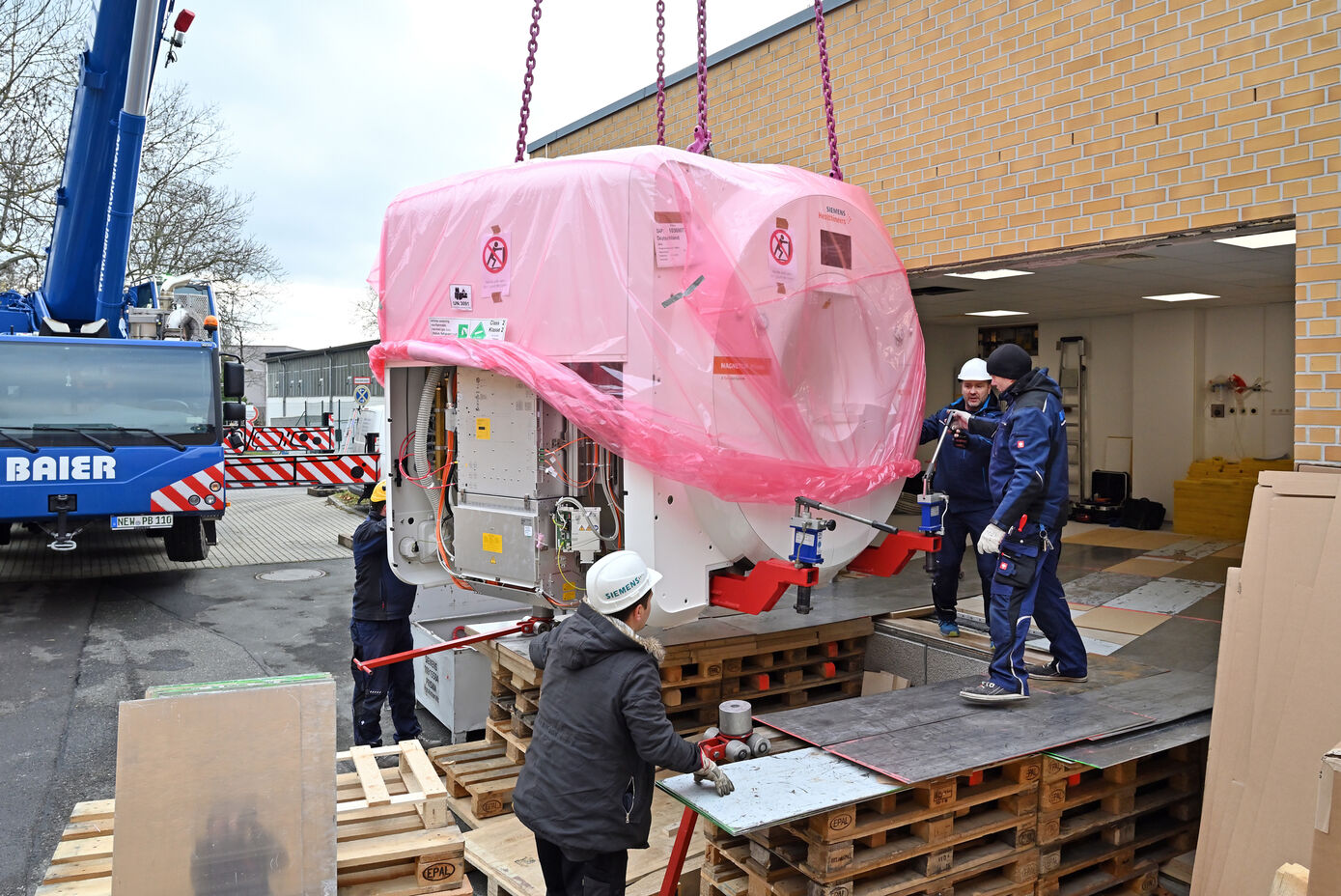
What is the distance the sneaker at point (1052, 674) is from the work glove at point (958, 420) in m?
1.43

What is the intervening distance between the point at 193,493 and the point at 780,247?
26.1 ft

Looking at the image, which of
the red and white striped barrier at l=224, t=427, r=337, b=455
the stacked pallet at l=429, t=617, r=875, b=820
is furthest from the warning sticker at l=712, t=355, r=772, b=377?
the red and white striped barrier at l=224, t=427, r=337, b=455

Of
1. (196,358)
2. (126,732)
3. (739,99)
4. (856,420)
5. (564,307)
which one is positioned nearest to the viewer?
(126,732)

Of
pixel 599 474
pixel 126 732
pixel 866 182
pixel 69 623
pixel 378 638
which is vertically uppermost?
pixel 866 182

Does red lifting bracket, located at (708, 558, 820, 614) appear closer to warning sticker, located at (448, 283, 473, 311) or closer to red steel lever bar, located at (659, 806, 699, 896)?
red steel lever bar, located at (659, 806, 699, 896)

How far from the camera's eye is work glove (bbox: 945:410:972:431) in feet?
18.3

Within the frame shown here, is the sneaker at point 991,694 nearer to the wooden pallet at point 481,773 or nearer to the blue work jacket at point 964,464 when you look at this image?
the blue work jacket at point 964,464

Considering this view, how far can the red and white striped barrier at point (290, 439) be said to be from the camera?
725 inches

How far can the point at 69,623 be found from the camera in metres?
9.39

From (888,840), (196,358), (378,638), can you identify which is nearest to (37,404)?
(196,358)

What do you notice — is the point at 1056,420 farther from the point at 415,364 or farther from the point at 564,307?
the point at 415,364

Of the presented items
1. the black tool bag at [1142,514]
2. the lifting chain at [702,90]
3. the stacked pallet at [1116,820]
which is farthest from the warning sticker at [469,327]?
the black tool bag at [1142,514]

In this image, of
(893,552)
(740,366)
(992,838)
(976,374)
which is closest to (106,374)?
(740,366)

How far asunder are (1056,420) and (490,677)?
13.1ft
